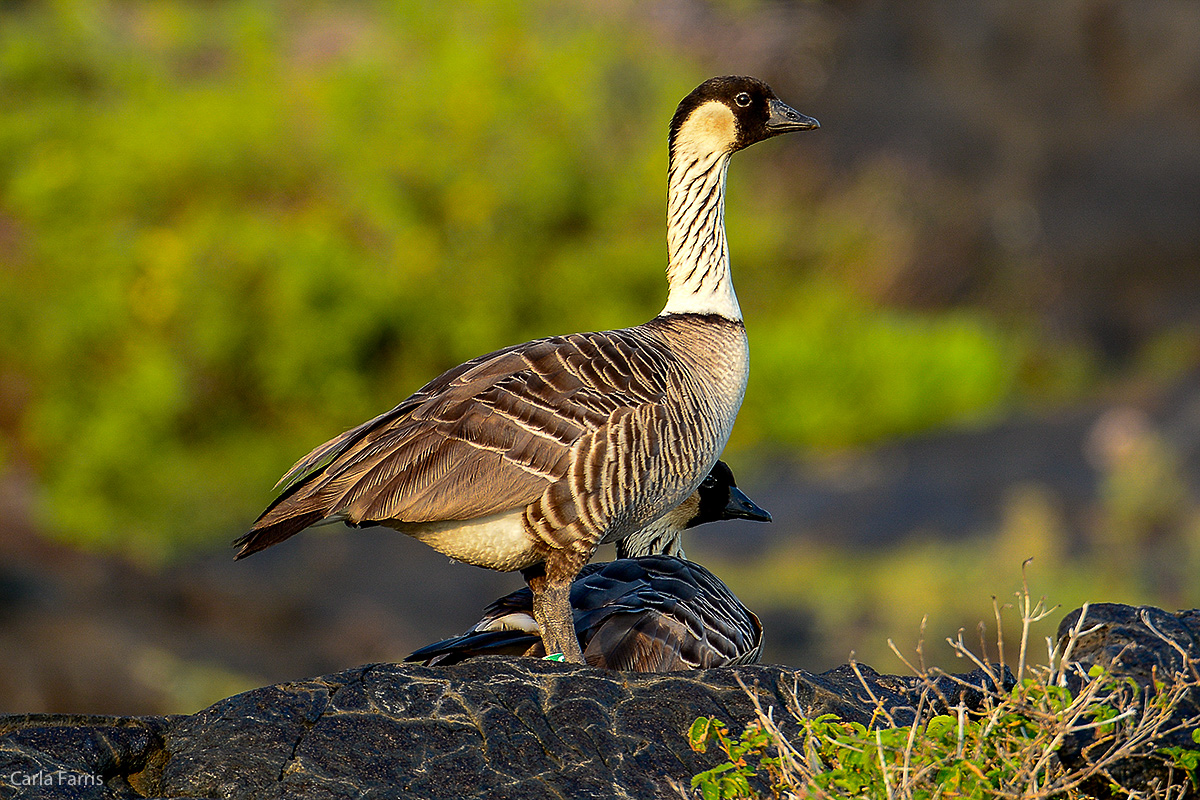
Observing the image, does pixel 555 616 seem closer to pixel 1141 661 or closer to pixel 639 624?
pixel 639 624

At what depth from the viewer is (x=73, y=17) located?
22156 millimetres

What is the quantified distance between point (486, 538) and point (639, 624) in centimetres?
72

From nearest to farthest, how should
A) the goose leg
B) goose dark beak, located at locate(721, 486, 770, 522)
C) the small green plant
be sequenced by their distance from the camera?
1. the small green plant
2. the goose leg
3. goose dark beak, located at locate(721, 486, 770, 522)

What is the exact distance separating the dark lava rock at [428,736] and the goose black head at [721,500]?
2245mm

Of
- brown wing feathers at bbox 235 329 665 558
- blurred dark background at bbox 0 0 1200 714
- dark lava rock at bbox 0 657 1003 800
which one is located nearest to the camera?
dark lava rock at bbox 0 657 1003 800

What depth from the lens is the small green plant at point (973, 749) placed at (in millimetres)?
3371

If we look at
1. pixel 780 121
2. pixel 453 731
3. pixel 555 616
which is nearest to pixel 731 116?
pixel 780 121

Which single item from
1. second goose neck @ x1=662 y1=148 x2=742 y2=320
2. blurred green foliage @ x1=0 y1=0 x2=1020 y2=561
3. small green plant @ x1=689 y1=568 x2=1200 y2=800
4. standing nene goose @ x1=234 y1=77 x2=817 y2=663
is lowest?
small green plant @ x1=689 y1=568 x2=1200 y2=800

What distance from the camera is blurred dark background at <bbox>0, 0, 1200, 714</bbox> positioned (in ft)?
40.2

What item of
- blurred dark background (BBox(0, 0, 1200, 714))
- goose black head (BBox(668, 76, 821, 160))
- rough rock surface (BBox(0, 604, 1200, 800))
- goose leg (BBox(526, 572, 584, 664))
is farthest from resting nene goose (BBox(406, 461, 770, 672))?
blurred dark background (BBox(0, 0, 1200, 714))

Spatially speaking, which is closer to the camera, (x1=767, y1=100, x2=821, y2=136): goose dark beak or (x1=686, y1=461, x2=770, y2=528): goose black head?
(x1=767, y1=100, x2=821, y2=136): goose dark beak

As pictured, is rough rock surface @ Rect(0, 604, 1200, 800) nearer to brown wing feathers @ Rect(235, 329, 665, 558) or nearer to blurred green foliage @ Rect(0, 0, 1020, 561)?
brown wing feathers @ Rect(235, 329, 665, 558)

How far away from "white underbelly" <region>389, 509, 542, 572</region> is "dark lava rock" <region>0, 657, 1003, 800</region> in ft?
3.19

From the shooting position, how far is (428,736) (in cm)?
390
